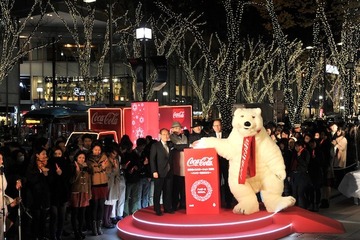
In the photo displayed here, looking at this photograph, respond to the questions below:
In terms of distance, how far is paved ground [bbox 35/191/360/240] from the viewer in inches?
420

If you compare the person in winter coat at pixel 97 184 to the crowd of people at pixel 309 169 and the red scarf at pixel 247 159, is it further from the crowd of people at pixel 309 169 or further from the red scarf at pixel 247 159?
the crowd of people at pixel 309 169

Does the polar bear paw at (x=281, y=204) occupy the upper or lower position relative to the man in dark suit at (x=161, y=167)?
lower

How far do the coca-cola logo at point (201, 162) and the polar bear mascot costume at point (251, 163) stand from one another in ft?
0.83

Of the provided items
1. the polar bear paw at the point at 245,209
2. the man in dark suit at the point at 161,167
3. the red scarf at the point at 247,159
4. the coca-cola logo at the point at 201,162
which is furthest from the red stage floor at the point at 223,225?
the coca-cola logo at the point at 201,162

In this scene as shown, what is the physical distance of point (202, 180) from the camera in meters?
11.2

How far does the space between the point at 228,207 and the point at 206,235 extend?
6.69ft

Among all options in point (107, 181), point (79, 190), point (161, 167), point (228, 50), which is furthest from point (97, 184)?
point (228, 50)

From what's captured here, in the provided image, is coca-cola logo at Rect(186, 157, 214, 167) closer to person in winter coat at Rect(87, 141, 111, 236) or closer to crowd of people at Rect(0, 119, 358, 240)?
crowd of people at Rect(0, 119, 358, 240)

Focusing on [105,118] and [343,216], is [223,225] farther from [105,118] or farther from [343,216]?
[105,118]

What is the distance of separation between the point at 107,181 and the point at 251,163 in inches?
111

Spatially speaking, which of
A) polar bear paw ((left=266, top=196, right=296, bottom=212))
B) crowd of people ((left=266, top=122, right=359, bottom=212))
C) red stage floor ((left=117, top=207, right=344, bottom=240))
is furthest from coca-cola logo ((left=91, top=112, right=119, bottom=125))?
polar bear paw ((left=266, top=196, right=296, bottom=212))

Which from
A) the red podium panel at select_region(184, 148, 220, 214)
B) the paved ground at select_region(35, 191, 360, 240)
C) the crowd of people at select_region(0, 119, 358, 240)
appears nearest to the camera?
the crowd of people at select_region(0, 119, 358, 240)

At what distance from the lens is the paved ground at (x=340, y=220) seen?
10.7 m

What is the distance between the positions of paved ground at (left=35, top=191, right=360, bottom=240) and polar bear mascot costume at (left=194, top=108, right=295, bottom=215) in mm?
886
